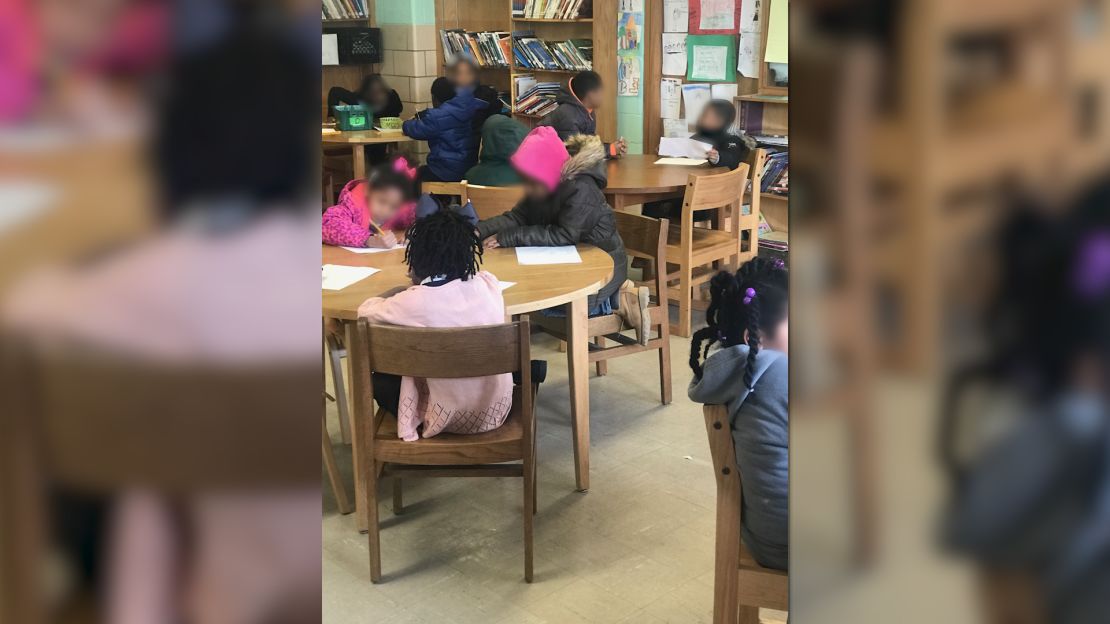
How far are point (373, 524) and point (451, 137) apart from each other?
3355mm

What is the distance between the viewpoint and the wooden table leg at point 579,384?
2.90 meters

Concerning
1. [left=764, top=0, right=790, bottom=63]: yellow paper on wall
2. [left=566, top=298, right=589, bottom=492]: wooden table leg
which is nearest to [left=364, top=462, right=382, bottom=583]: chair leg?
[left=566, top=298, right=589, bottom=492]: wooden table leg

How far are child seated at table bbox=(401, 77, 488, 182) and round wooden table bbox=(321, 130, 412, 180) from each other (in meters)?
0.57

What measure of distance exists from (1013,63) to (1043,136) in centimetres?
2

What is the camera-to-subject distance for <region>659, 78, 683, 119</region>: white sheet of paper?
5781 mm

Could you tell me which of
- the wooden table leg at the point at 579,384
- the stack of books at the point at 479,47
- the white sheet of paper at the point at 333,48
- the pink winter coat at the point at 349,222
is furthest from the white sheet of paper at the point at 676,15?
the wooden table leg at the point at 579,384

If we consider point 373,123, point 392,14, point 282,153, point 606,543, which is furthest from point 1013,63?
point 392,14

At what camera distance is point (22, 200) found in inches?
10.0

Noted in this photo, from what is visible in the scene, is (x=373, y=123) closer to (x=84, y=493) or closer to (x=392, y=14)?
(x=392, y=14)

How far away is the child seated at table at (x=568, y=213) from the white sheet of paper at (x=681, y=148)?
5.07ft

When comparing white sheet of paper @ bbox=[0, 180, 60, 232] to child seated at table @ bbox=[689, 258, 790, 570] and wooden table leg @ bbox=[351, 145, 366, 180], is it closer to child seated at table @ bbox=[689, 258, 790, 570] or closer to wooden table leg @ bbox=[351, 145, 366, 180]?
child seated at table @ bbox=[689, 258, 790, 570]

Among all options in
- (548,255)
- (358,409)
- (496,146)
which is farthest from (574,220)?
(496,146)

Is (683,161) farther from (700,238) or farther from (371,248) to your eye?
(371,248)

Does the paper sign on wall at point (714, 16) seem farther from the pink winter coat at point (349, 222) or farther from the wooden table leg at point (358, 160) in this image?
the pink winter coat at point (349, 222)
